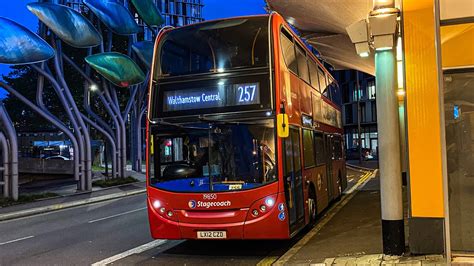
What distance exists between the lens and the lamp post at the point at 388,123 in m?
6.60

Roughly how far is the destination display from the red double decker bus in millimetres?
17

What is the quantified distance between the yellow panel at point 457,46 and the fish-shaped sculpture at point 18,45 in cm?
1716

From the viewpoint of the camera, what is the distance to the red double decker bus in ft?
24.9

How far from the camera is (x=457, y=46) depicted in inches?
249

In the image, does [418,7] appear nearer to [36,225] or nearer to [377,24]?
[377,24]

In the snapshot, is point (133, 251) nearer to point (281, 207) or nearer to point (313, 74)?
point (281, 207)

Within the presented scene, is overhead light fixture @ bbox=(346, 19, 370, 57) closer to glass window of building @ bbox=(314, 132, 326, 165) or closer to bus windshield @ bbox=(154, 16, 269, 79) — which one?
bus windshield @ bbox=(154, 16, 269, 79)

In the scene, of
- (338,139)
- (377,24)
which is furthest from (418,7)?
(338,139)

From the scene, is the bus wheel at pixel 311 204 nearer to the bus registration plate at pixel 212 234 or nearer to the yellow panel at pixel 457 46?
the bus registration plate at pixel 212 234

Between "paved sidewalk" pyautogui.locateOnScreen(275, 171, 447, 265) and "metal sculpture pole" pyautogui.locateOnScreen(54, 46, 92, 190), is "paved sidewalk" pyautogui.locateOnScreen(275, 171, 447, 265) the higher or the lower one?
the lower one

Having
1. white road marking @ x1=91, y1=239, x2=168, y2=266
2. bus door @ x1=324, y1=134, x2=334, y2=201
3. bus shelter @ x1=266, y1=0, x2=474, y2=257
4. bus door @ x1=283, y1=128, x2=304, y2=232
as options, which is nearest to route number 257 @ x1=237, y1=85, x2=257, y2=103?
bus door @ x1=283, y1=128, x2=304, y2=232

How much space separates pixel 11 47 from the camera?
18.5 metres

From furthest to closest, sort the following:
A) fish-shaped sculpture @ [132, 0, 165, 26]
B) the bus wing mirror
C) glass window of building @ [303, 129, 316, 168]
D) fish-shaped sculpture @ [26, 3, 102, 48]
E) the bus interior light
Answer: fish-shaped sculpture @ [132, 0, 165, 26] → fish-shaped sculpture @ [26, 3, 102, 48] → glass window of building @ [303, 129, 316, 168] → the bus interior light → the bus wing mirror

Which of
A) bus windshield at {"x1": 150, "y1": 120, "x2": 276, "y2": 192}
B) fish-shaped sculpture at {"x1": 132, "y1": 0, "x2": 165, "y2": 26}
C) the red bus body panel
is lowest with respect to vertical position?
the red bus body panel
